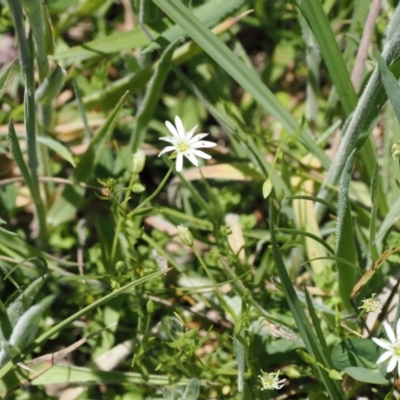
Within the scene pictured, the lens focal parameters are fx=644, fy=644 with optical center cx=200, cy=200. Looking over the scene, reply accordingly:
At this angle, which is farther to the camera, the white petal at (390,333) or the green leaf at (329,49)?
the green leaf at (329,49)

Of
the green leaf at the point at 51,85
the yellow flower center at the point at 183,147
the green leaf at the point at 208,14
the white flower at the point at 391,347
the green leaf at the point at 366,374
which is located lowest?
the green leaf at the point at 366,374

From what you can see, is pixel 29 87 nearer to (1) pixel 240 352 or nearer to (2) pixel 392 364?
(1) pixel 240 352

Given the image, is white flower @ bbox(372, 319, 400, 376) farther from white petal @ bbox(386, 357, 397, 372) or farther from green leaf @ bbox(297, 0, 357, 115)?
green leaf @ bbox(297, 0, 357, 115)

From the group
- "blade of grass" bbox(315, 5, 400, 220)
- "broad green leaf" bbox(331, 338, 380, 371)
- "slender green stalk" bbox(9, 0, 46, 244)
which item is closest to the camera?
"slender green stalk" bbox(9, 0, 46, 244)

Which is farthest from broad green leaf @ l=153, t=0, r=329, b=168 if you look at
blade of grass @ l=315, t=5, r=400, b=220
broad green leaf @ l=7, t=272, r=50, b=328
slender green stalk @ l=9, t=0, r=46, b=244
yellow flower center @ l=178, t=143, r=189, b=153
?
broad green leaf @ l=7, t=272, r=50, b=328

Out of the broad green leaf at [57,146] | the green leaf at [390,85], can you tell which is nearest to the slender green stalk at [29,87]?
the broad green leaf at [57,146]

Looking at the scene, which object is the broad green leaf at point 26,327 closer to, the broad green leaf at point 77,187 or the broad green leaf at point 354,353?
the broad green leaf at point 77,187
